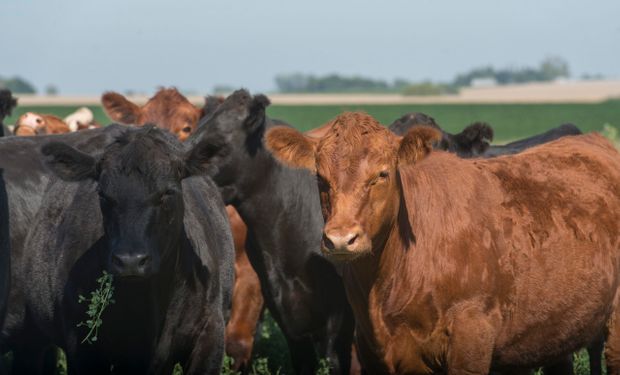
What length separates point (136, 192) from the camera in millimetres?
6254

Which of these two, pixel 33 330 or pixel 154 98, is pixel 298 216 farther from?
pixel 154 98

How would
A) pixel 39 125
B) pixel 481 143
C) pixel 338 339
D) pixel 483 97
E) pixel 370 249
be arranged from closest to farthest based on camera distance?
pixel 370 249
pixel 338 339
pixel 481 143
pixel 39 125
pixel 483 97

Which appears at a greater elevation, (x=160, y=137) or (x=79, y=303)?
(x=160, y=137)

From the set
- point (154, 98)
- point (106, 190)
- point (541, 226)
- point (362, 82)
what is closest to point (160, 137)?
point (106, 190)

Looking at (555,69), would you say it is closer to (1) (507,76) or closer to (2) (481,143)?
(1) (507,76)

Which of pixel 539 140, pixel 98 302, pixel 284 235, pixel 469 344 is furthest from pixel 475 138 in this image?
pixel 98 302

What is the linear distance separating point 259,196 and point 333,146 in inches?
117

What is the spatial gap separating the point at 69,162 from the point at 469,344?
2.37m

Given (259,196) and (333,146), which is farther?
(259,196)

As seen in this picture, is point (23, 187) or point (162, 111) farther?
point (162, 111)

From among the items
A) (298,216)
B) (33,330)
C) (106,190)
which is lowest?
(33,330)

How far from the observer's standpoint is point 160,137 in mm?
6742

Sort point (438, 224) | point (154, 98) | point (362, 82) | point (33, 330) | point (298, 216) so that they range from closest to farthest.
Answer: point (438, 224), point (33, 330), point (298, 216), point (154, 98), point (362, 82)

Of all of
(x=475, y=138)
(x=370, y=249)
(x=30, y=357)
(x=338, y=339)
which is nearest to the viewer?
(x=370, y=249)
